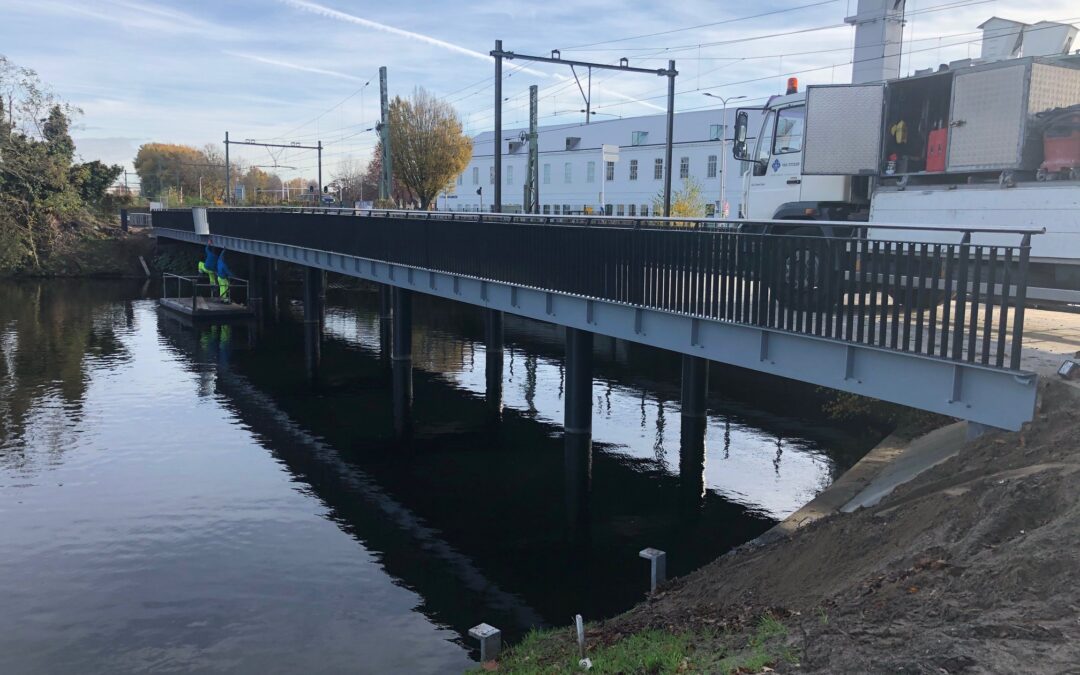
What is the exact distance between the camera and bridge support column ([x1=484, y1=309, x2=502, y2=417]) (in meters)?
22.9

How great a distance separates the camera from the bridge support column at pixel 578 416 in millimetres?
15391

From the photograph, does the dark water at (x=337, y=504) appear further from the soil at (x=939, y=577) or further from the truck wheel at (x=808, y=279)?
the truck wheel at (x=808, y=279)

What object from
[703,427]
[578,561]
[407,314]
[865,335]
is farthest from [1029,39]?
[407,314]

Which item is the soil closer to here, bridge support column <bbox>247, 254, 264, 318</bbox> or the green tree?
bridge support column <bbox>247, 254, 264, 318</bbox>

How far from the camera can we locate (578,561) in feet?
38.1

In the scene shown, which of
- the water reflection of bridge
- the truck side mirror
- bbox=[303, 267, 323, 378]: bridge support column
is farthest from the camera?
bbox=[303, 267, 323, 378]: bridge support column

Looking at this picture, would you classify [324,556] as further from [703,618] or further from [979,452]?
[979,452]

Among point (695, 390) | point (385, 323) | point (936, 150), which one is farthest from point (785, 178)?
point (385, 323)

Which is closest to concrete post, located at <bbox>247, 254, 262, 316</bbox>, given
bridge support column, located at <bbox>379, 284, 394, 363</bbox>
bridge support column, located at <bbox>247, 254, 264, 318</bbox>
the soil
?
bridge support column, located at <bbox>247, 254, 264, 318</bbox>

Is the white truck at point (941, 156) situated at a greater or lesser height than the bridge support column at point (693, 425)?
greater

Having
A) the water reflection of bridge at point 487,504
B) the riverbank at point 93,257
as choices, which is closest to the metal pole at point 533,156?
the water reflection of bridge at point 487,504

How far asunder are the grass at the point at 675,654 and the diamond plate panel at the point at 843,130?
9742 millimetres

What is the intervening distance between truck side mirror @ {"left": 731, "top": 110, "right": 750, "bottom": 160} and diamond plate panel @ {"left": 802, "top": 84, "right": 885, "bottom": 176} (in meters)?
1.07

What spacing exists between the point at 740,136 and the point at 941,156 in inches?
132
